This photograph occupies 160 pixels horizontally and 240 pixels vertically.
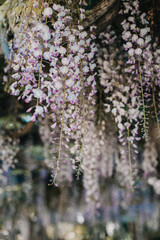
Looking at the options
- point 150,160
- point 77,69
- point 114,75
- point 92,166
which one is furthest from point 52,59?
point 150,160

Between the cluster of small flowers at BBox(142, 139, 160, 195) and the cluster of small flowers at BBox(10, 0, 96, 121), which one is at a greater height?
the cluster of small flowers at BBox(10, 0, 96, 121)

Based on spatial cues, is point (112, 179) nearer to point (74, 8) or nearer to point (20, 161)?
point (20, 161)

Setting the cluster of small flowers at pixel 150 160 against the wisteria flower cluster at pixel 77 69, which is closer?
the wisteria flower cluster at pixel 77 69

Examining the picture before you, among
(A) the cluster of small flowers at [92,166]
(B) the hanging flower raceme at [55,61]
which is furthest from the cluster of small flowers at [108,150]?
(B) the hanging flower raceme at [55,61]

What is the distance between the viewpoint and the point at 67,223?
6.13 m

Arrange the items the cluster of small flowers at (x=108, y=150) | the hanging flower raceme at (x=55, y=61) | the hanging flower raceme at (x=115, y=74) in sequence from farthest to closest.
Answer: the cluster of small flowers at (x=108, y=150)
the hanging flower raceme at (x=115, y=74)
the hanging flower raceme at (x=55, y=61)

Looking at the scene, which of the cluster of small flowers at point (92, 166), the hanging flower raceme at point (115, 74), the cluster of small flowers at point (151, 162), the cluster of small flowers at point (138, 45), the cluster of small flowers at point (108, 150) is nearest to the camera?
the cluster of small flowers at point (138, 45)

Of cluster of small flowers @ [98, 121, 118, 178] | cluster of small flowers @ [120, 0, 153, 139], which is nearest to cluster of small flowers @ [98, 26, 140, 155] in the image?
cluster of small flowers @ [120, 0, 153, 139]

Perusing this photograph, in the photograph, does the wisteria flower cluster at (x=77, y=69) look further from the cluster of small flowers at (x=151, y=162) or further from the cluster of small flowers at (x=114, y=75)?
the cluster of small flowers at (x=151, y=162)

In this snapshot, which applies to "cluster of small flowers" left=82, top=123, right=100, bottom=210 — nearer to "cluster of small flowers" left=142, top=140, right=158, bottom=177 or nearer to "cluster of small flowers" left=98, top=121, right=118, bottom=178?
"cluster of small flowers" left=98, top=121, right=118, bottom=178

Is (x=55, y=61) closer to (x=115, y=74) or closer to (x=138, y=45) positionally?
(x=138, y=45)

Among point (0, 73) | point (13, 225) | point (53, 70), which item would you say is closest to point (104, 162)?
point (0, 73)

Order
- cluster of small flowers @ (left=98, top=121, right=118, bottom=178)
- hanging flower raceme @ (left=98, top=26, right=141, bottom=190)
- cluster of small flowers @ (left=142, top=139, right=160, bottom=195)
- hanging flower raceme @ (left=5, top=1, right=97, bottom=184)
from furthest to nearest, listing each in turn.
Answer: cluster of small flowers @ (left=142, top=139, right=160, bottom=195) → cluster of small flowers @ (left=98, top=121, right=118, bottom=178) → hanging flower raceme @ (left=98, top=26, right=141, bottom=190) → hanging flower raceme @ (left=5, top=1, right=97, bottom=184)

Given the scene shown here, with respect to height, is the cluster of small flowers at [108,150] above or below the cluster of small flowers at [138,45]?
below
